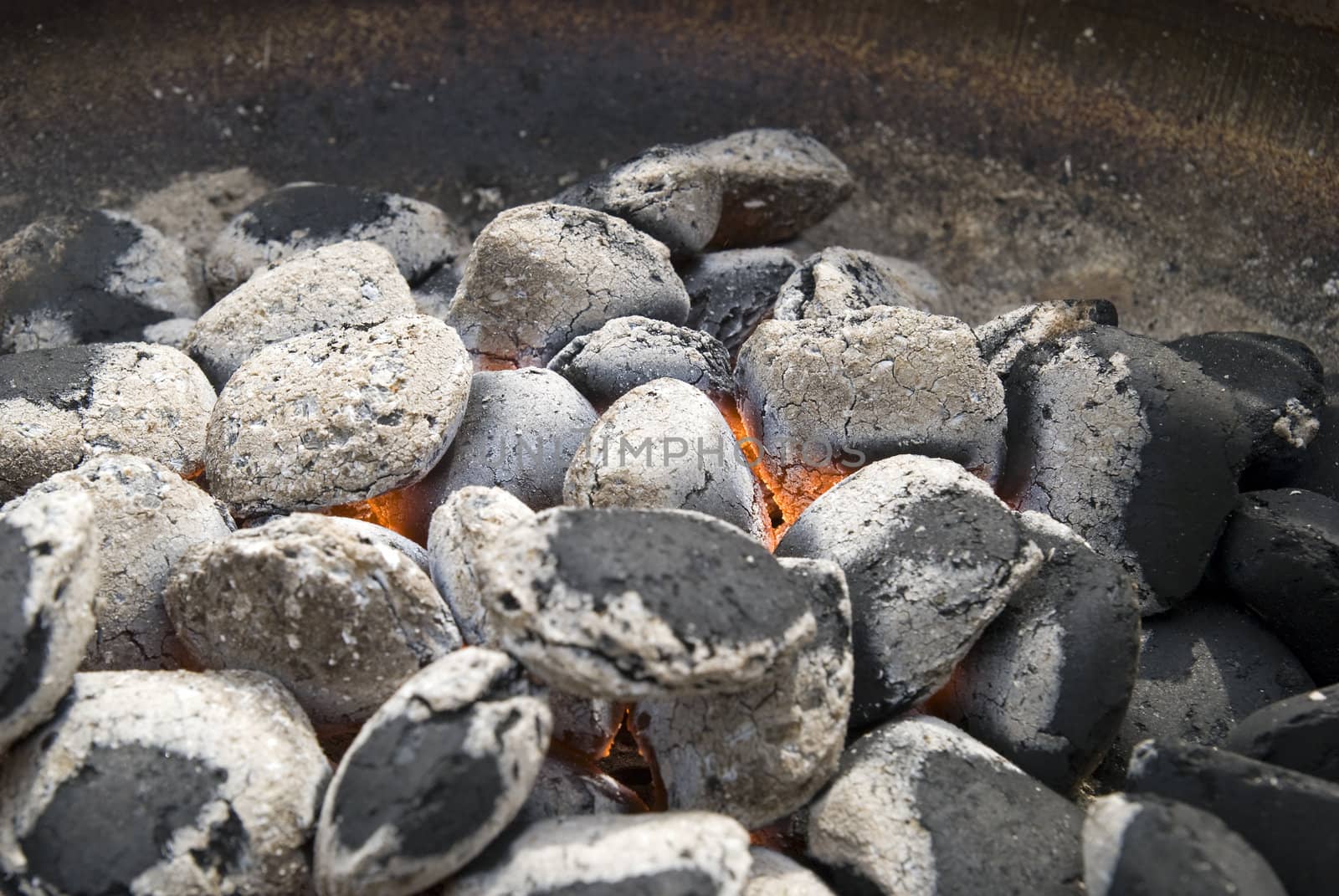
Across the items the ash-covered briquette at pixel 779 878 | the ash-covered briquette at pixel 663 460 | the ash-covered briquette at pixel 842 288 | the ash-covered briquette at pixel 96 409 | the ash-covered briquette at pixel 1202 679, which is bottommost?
the ash-covered briquette at pixel 779 878

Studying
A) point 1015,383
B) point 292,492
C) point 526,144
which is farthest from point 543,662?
point 526,144

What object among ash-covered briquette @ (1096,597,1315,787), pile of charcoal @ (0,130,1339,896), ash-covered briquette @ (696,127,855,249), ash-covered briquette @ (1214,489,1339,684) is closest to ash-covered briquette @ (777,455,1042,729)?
pile of charcoal @ (0,130,1339,896)

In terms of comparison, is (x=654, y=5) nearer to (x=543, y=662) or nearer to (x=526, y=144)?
(x=526, y=144)

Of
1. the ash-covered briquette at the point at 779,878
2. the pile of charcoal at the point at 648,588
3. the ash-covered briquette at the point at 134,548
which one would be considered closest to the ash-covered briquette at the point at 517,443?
the pile of charcoal at the point at 648,588

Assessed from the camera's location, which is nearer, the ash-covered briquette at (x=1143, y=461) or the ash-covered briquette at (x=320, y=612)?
the ash-covered briquette at (x=320, y=612)

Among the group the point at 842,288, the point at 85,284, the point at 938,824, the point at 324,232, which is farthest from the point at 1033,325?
the point at 85,284

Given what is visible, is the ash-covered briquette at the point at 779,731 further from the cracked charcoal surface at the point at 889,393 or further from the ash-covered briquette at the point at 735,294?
the ash-covered briquette at the point at 735,294

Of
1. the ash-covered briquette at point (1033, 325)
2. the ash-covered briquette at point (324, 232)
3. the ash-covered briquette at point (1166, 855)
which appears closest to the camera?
the ash-covered briquette at point (1166, 855)

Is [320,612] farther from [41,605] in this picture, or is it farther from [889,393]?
[889,393]
